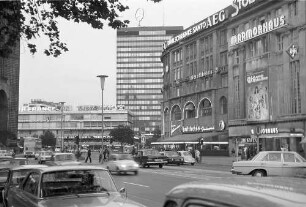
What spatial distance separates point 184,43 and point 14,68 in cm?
3358

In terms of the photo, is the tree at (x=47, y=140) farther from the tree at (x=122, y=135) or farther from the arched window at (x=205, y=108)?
the arched window at (x=205, y=108)

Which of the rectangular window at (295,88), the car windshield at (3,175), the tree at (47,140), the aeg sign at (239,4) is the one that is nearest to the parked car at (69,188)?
the car windshield at (3,175)

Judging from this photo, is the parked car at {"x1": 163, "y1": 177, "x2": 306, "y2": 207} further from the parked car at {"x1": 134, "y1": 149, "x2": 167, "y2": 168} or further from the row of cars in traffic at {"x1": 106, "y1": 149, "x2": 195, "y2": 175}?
the parked car at {"x1": 134, "y1": 149, "x2": 167, "y2": 168}

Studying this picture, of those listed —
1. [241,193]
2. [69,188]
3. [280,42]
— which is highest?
[280,42]

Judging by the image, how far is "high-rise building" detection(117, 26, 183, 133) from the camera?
187250mm

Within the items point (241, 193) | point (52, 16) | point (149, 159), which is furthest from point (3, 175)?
point (149, 159)

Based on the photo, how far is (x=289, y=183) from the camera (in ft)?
11.2

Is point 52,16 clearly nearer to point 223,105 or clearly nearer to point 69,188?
point 69,188

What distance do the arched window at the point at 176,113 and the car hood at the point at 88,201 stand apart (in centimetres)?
7699

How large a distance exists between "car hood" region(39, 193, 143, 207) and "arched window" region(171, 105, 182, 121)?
7699cm

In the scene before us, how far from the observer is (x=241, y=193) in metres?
3.02

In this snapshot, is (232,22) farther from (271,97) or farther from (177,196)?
(177,196)

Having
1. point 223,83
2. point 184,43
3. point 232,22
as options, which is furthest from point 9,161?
point 184,43

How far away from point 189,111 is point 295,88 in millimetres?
33551
